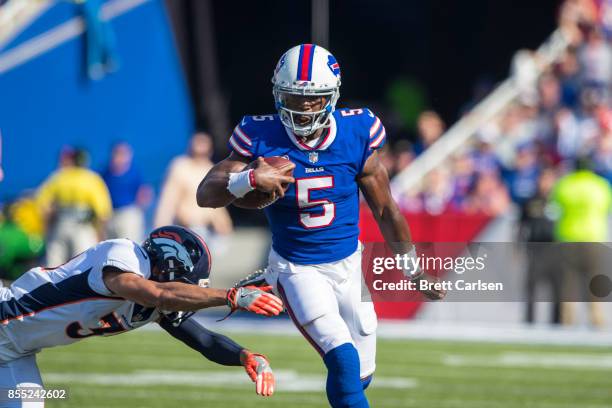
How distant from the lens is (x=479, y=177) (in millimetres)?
12414

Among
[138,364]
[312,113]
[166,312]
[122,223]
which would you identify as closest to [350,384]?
[166,312]

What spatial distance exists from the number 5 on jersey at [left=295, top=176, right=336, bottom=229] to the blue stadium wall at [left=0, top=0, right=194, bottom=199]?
9.02 m

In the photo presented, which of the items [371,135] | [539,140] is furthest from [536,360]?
[371,135]

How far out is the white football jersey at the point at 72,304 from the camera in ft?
16.1

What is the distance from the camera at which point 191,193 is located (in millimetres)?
11414

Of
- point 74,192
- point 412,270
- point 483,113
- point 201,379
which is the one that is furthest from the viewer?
point 483,113

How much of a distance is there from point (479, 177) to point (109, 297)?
26.2ft

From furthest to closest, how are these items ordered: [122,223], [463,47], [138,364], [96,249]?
[463,47]
[122,223]
[138,364]
[96,249]

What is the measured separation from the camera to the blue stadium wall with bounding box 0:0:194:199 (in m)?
14.1

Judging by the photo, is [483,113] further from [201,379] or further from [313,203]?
[313,203]

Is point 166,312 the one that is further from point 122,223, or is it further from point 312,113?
point 122,223

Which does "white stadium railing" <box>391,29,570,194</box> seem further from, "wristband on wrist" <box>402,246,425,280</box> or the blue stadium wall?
"wristband on wrist" <box>402,246,425,280</box>

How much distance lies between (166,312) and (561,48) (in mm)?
10607

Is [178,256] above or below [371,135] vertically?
below
